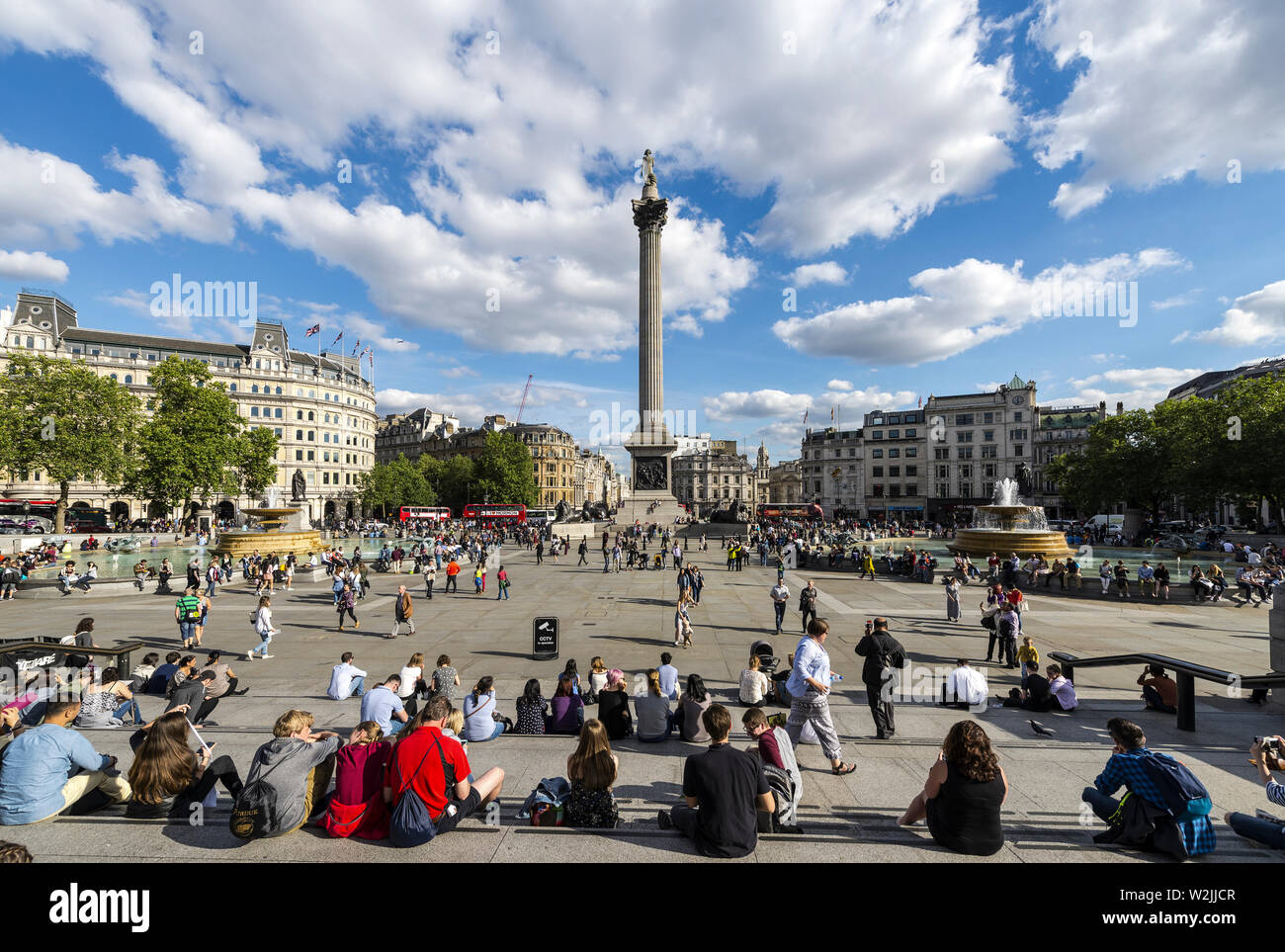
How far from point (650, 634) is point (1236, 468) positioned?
46840 millimetres

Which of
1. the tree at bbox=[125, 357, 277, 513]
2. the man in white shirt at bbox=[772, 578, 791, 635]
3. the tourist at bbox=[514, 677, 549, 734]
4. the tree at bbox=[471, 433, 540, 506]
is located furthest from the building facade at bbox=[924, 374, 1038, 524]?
the tree at bbox=[125, 357, 277, 513]

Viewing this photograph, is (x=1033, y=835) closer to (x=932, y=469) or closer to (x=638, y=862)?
(x=638, y=862)

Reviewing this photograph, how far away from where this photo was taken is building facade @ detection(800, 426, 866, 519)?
3784 inches

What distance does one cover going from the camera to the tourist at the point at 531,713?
313 inches

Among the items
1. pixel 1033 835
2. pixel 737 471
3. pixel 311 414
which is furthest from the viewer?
pixel 737 471

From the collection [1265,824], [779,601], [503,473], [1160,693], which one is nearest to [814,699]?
[1265,824]

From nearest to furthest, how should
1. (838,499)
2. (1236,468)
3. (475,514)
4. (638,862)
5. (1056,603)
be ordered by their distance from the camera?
(638,862) < (1056,603) < (1236,468) < (475,514) < (838,499)

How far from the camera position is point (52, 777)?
509 centimetres

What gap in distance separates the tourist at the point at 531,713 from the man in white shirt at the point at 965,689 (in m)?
7.01

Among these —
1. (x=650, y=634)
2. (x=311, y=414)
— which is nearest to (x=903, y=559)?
(x=650, y=634)

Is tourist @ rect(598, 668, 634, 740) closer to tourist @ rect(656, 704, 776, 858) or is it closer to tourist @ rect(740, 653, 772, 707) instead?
tourist @ rect(740, 653, 772, 707)

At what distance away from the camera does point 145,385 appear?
240 ft

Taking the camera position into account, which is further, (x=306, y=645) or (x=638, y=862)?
(x=306, y=645)

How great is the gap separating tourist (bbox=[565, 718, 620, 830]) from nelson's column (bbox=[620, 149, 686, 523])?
4240 centimetres
